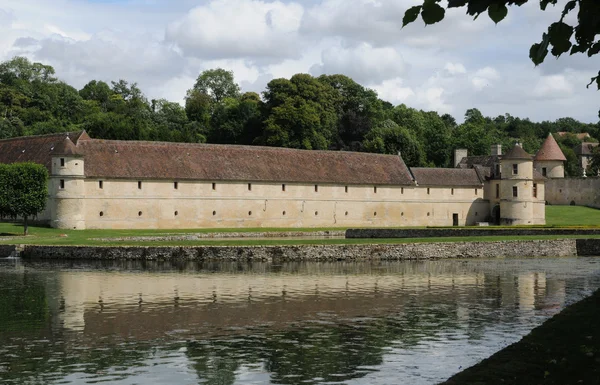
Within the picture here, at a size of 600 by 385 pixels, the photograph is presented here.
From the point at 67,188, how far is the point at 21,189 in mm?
4049

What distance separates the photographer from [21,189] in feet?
146

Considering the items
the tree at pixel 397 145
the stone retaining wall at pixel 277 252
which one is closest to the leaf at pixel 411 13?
the stone retaining wall at pixel 277 252

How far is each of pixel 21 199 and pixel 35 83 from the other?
2192 inches

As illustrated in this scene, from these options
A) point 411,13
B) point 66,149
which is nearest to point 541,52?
point 411,13

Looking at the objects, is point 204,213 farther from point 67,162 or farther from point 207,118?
point 207,118

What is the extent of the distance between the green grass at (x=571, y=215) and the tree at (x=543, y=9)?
53816mm

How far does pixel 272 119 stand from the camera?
7638cm

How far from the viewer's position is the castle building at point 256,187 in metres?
50.2

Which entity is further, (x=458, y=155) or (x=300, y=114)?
(x=300, y=114)

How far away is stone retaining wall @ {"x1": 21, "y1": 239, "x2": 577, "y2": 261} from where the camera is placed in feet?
114

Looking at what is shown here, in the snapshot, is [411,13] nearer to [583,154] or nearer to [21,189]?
[21,189]

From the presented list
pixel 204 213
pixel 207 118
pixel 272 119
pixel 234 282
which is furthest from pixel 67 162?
pixel 207 118

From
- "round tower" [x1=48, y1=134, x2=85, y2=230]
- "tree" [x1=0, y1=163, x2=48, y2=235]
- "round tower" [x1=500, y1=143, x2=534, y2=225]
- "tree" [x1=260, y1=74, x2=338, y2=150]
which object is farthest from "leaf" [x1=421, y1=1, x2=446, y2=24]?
"tree" [x1=260, y1=74, x2=338, y2=150]

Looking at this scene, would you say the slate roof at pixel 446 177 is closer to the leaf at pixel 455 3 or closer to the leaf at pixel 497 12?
the leaf at pixel 497 12
